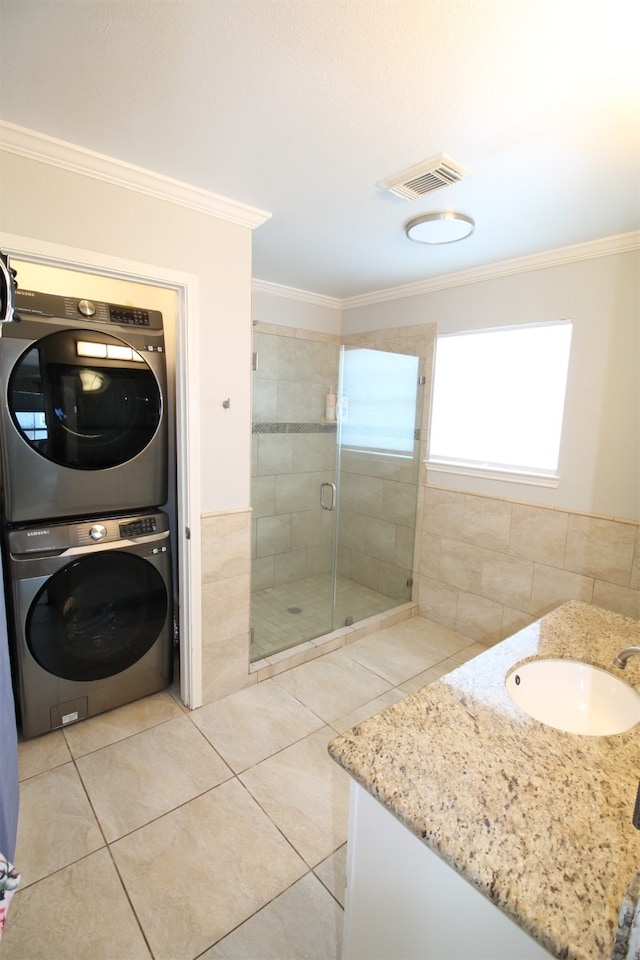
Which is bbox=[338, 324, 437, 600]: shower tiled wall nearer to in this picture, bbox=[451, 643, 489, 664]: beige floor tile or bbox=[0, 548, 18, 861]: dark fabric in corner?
bbox=[451, 643, 489, 664]: beige floor tile

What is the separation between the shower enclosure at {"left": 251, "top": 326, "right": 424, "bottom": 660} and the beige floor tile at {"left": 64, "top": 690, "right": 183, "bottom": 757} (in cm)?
88

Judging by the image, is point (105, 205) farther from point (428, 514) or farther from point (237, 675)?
point (428, 514)

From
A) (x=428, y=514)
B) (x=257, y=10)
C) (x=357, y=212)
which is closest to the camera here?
(x=257, y=10)

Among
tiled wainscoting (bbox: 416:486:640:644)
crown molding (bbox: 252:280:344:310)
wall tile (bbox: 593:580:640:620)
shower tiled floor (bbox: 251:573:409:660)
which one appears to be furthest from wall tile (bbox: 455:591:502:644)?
crown molding (bbox: 252:280:344:310)

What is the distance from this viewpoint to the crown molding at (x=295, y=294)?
324cm

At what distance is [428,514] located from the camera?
320cm

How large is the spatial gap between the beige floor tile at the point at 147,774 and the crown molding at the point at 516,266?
3.00 meters

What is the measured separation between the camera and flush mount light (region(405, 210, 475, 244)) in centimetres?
198

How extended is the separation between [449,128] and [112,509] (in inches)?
79.0

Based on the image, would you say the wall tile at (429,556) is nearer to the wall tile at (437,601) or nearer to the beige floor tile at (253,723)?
the wall tile at (437,601)

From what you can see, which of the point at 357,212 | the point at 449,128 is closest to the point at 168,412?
the point at 357,212

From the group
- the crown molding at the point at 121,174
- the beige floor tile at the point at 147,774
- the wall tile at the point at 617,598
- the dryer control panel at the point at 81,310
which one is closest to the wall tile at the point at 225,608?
the beige floor tile at the point at 147,774

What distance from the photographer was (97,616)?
2.07 meters

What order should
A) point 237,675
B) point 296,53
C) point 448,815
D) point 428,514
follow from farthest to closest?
1. point 428,514
2. point 237,675
3. point 296,53
4. point 448,815
